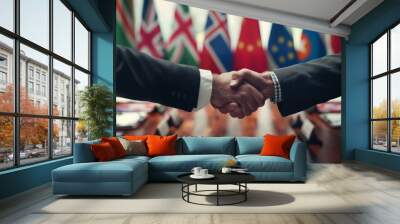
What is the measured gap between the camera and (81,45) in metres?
7.75

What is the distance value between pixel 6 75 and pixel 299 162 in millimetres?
4394

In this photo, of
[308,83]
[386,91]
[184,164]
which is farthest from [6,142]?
[386,91]

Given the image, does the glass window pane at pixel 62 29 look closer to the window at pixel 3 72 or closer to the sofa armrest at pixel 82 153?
the window at pixel 3 72

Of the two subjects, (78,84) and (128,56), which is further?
(128,56)

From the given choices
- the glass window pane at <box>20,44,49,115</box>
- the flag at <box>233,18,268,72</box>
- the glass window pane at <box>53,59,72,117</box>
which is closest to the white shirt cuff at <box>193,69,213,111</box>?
the flag at <box>233,18,268,72</box>

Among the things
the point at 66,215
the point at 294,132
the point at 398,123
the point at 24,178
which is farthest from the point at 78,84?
the point at 398,123

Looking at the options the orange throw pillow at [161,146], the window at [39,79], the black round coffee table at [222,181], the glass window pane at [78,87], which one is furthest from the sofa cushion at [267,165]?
the glass window pane at [78,87]

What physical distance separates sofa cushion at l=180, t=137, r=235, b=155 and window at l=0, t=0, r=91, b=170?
2126 mm

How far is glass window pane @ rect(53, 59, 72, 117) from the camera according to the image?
6312 millimetres

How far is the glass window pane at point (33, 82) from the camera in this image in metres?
5.24

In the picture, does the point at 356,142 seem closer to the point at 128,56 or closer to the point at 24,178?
the point at 128,56

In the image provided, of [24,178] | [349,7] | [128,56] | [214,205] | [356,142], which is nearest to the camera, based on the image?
[214,205]

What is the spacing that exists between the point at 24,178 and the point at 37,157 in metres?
0.64

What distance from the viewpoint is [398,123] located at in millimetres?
7676
